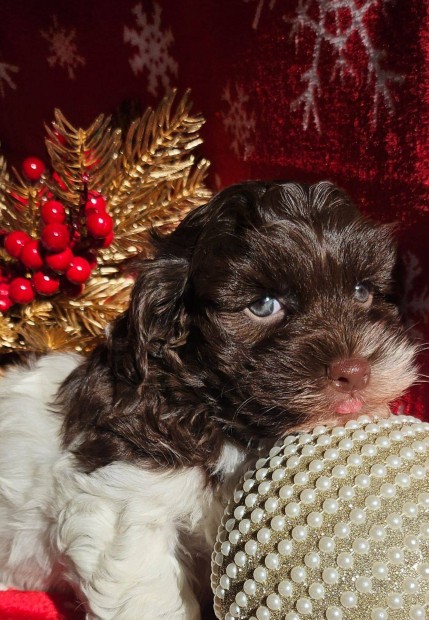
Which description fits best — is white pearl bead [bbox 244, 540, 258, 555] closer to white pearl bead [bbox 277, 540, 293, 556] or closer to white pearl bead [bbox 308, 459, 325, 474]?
white pearl bead [bbox 277, 540, 293, 556]

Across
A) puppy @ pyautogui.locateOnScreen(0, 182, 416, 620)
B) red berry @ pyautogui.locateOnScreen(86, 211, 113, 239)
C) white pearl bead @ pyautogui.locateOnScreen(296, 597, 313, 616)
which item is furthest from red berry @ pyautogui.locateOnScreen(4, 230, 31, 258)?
white pearl bead @ pyautogui.locateOnScreen(296, 597, 313, 616)

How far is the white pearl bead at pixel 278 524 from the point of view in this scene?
117 centimetres

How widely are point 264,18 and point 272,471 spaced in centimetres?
153

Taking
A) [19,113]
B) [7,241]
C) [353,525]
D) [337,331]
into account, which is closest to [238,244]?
[337,331]

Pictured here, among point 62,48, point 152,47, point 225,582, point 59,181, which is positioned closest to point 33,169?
point 59,181

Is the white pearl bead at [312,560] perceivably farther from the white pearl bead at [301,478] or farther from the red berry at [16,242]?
the red berry at [16,242]

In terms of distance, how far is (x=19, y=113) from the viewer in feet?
8.95

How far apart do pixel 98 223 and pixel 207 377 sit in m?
0.84

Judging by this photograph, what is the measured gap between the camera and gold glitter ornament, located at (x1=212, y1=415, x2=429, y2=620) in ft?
3.56

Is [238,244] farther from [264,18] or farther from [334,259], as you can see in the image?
[264,18]

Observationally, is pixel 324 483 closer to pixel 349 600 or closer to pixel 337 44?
pixel 349 600

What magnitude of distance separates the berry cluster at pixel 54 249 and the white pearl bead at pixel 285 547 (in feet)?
4.14

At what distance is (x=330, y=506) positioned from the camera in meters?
1.15

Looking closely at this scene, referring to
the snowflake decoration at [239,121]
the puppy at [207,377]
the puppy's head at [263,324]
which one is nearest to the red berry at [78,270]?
the puppy at [207,377]
